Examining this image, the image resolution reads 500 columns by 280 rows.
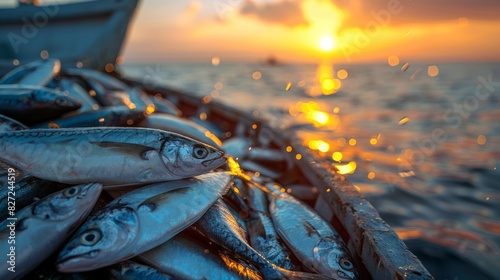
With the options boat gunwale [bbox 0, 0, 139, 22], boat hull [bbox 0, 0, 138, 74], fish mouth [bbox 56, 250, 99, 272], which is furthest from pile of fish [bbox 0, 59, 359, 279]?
boat gunwale [bbox 0, 0, 139, 22]

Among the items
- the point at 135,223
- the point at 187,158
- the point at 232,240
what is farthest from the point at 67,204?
the point at 232,240

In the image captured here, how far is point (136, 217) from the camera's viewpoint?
6.52ft

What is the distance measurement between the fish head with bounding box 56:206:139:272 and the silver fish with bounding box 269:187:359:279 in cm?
131

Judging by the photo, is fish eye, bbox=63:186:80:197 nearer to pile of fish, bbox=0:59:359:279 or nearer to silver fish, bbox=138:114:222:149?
pile of fish, bbox=0:59:359:279

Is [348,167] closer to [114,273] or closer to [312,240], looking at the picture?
[312,240]

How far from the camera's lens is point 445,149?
11836mm

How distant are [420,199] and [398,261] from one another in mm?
6374

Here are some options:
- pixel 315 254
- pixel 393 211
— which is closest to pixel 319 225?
pixel 315 254

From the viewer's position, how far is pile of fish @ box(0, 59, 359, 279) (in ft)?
6.23

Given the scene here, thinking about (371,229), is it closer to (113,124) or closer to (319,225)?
(319,225)

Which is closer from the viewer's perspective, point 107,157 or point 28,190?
point 107,157

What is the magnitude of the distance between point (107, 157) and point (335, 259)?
68.7 inches

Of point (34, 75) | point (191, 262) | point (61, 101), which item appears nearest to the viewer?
point (191, 262)

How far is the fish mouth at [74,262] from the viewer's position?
5.71ft
